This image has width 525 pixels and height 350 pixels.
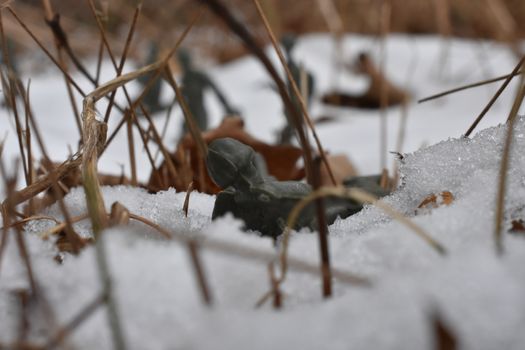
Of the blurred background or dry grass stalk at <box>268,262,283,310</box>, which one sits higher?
the blurred background

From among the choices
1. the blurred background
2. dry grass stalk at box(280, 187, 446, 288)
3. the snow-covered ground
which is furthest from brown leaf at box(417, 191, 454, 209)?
the blurred background

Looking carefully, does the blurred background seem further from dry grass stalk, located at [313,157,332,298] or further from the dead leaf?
dry grass stalk, located at [313,157,332,298]

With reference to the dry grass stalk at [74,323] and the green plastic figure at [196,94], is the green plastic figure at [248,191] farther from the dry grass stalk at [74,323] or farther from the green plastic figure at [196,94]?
the green plastic figure at [196,94]

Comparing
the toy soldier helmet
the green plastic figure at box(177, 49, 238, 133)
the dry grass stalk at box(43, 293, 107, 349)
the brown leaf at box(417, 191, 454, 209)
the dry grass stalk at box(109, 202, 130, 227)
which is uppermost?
the green plastic figure at box(177, 49, 238, 133)

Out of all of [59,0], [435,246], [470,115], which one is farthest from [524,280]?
[59,0]

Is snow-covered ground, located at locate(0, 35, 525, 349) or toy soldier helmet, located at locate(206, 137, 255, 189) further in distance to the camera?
toy soldier helmet, located at locate(206, 137, 255, 189)

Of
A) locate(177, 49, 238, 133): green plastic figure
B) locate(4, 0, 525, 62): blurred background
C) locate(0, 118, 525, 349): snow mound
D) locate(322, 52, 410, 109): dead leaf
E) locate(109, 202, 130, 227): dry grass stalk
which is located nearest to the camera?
locate(0, 118, 525, 349): snow mound

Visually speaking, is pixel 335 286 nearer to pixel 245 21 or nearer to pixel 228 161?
pixel 228 161
